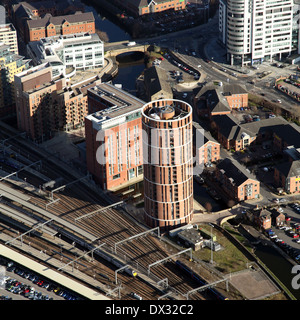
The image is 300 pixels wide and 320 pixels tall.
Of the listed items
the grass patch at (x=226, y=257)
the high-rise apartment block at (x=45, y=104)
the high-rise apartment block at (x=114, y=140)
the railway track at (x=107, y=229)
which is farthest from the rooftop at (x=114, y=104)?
Answer: the grass patch at (x=226, y=257)

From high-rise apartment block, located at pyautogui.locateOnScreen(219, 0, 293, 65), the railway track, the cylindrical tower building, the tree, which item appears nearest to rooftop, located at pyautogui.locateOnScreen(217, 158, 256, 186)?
the tree

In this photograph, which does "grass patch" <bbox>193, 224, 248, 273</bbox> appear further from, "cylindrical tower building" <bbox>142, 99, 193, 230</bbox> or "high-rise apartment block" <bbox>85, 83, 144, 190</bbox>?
"high-rise apartment block" <bbox>85, 83, 144, 190</bbox>

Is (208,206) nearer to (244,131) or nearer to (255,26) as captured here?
(244,131)

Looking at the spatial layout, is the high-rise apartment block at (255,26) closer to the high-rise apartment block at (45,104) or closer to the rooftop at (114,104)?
the high-rise apartment block at (45,104)

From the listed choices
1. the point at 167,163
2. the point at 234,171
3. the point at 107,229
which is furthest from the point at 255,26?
the point at 107,229

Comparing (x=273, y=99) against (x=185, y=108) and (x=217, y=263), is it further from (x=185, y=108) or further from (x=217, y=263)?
(x=217, y=263)

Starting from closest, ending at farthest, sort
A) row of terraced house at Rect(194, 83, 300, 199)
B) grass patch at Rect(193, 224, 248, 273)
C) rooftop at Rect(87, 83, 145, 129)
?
1. grass patch at Rect(193, 224, 248, 273)
2. rooftop at Rect(87, 83, 145, 129)
3. row of terraced house at Rect(194, 83, 300, 199)
